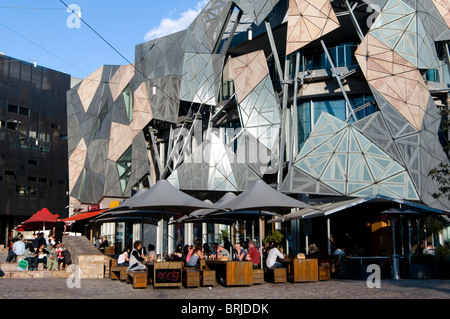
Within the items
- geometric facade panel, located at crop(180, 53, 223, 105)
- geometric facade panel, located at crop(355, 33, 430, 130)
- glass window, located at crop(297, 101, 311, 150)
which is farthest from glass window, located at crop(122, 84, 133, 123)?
geometric facade panel, located at crop(355, 33, 430, 130)

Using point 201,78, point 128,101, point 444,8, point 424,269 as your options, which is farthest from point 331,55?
point 128,101

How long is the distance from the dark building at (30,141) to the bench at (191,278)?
5378cm

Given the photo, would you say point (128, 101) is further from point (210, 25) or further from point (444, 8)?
point (444, 8)

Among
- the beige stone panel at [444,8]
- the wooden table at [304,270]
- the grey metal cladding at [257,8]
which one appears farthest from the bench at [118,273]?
the beige stone panel at [444,8]

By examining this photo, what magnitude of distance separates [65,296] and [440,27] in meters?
24.0

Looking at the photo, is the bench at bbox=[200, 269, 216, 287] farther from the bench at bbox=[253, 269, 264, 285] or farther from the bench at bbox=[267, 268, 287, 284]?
the bench at bbox=[267, 268, 287, 284]

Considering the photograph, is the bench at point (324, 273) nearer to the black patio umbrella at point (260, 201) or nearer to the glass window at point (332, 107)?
the black patio umbrella at point (260, 201)

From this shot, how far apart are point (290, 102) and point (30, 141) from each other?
1774 inches

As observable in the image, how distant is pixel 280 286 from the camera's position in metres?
14.8

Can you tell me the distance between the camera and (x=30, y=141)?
66.5 meters

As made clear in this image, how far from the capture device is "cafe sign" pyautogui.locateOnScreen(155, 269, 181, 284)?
568 inches

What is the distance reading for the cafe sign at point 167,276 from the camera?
1443 cm

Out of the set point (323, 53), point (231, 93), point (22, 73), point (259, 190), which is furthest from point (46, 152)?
point (259, 190)

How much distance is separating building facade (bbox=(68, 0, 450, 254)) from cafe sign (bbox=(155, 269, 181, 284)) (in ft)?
40.4
